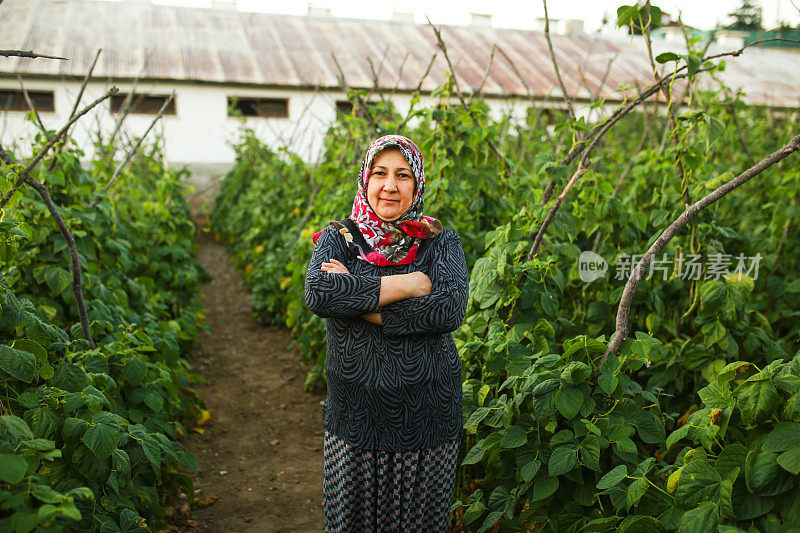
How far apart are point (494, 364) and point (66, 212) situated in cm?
226

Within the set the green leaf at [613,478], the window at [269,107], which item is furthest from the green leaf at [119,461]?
the window at [269,107]

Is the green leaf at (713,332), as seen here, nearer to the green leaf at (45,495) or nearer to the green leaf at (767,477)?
the green leaf at (767,477)

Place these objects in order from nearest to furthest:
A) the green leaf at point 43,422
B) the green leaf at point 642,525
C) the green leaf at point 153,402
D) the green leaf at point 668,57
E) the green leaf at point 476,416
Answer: the green leaf at point 642,525
the green leaf at point 43,422
the green leaf at point 476,416
the green leaf at point 668,57
the green leaf at point 153,402

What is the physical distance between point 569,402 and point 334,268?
92 centimetres

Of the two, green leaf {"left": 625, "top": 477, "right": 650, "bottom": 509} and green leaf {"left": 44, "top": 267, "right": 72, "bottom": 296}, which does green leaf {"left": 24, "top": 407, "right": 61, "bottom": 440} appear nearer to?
green leaf {"left": 44, "top": 267, "right": 72, "bottom": 296}

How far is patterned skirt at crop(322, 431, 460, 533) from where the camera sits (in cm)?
210

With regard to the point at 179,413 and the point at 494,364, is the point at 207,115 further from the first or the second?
the point at 494,364

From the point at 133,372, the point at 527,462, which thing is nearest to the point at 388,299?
the point at 527,462

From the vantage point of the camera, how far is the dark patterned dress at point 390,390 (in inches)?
79.0

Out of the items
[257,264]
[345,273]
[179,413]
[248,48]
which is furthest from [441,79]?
[345,273]

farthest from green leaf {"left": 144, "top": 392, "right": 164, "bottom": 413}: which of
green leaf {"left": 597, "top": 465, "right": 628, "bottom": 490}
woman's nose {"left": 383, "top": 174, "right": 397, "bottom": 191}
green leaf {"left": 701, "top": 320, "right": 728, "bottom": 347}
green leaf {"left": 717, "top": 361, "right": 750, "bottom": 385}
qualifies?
green leaf {"left": 701, "top": 320, "right": 728, "bottom": 347}

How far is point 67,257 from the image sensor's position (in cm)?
303

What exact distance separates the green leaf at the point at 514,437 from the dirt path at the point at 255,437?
124 cm

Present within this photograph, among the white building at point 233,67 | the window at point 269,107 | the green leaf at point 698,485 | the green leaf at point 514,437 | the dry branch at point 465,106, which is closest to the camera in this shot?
the green leaf at point 698,485
